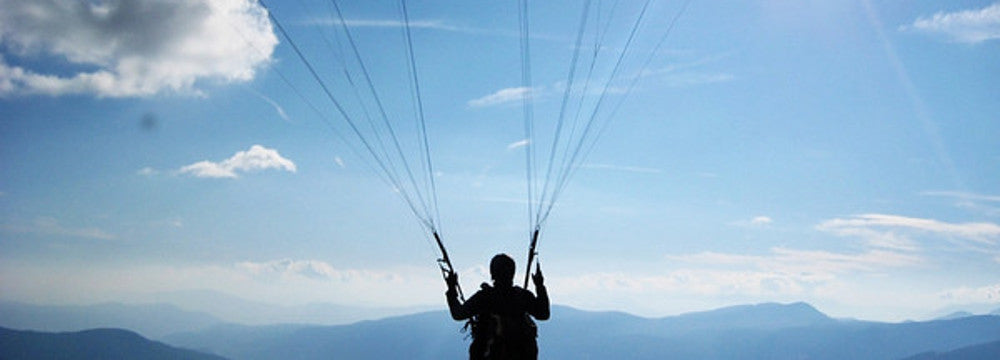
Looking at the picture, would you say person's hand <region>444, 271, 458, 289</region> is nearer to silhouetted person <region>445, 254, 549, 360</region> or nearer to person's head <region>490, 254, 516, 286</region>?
silhouetted person <region>445, 254, 549, 360</region>

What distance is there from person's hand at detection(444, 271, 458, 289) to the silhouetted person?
40.7 inches

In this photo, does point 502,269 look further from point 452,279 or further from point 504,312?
point 452,279

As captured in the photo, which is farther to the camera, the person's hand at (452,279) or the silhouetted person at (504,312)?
the person's hand at (452,279)

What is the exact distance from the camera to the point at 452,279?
11.0 metres

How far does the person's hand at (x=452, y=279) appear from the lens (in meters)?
10.9

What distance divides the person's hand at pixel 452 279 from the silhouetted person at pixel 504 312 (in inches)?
40.7

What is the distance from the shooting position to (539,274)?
1040 centimetres

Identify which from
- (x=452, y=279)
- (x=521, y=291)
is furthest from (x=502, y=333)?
(x=452, y=279)

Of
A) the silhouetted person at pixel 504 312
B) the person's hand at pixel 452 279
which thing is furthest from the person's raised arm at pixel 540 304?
the person's hand at pixel 452 279

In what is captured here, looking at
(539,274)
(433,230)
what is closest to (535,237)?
(539,274)

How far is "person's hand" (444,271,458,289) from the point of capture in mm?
10914

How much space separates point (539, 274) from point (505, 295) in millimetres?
1129

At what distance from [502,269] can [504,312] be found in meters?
0.62

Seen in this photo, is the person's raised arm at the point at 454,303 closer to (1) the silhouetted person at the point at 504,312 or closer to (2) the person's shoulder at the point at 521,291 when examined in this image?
(1) the silhouetted person at the point at 504,312
